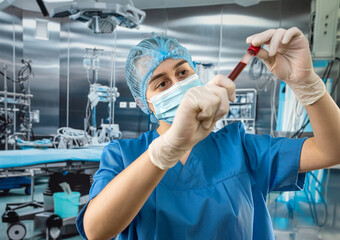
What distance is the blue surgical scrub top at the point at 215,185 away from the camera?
723 mm

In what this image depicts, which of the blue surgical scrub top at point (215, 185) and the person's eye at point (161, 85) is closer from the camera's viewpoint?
the blue surgical scrub top at point (215, 185)

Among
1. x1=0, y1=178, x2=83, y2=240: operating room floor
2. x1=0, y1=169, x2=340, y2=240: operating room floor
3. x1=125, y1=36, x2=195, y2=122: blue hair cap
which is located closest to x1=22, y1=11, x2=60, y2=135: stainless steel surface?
x1=0, y1=178, x2=83, y2=240: operating room floor

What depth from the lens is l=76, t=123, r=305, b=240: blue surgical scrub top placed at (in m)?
0.72

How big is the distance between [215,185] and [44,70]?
401 cm

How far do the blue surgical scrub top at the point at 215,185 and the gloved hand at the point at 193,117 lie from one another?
227mm

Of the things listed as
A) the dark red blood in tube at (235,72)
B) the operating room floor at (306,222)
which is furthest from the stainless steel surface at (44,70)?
the dark red blood in tube at (235,72)

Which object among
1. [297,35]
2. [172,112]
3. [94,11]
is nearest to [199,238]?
[172,112]

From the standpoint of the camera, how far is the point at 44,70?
4055 mm

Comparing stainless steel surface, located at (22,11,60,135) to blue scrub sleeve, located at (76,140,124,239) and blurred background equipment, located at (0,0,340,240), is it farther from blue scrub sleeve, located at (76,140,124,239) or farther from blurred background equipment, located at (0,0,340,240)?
blue scrub sleeve, located at (76,140,124,239)

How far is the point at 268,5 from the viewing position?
4332mm

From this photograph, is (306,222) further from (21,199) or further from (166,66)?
(21,199)

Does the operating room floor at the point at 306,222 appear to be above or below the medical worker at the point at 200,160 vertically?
below

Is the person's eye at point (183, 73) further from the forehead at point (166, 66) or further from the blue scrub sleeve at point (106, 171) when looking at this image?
the blue scrub sleeve at point (106, 171)

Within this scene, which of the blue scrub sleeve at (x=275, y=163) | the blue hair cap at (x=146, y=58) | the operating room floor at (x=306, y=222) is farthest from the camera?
the operating room floor at (x=306, y=222)
